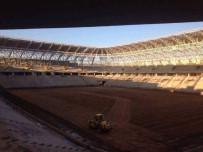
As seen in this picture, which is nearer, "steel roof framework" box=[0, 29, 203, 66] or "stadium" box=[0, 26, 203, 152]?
"stadium" box=[0, 26, 203, 152]

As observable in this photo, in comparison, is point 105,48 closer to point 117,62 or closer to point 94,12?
point 117,62

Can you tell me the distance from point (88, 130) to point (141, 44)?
169 ft

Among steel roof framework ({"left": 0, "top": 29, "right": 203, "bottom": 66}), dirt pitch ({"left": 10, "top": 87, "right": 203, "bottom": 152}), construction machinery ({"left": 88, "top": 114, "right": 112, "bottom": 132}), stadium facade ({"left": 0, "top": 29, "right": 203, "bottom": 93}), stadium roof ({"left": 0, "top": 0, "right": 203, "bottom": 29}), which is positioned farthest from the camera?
steel roof framework ({"left": 0, "top": 29, "right": 203, "bottom": 66})

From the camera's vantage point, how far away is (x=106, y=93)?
5141 cm

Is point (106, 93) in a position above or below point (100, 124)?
below

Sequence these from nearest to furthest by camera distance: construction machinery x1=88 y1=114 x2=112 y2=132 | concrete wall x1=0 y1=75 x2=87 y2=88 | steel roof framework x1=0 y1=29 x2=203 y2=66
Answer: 1. construction machinery x1=88 y1=114 x2=112 y2=132
2. steel roof framework x1=0 y1=29 x2=203 y2=66
3. concrete wall x1=0 y1=75 x2=87 y2=88

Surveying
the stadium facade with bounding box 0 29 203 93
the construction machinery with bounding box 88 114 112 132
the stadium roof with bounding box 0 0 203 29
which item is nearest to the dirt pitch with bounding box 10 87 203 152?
the construction machinery with bounding box 88 114 112 132

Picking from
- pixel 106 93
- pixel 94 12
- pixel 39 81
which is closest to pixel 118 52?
pixel 39 81

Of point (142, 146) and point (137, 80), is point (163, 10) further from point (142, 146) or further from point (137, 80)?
point (137, 80)

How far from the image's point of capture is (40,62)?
82.8 meters

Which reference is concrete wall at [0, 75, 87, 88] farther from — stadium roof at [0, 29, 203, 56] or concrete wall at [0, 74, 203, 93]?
stadium roof at [0, 29, 203, 56]

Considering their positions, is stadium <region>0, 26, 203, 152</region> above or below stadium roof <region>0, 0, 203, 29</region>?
below

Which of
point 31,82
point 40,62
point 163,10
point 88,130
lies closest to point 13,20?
point 163,10

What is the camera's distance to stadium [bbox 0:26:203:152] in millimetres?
17656
